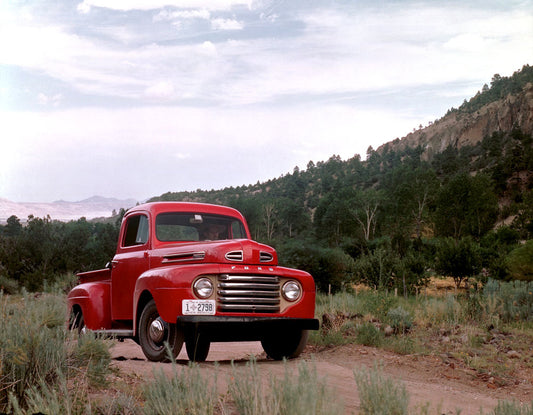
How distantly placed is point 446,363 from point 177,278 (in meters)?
5.21

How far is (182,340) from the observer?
8039 mm

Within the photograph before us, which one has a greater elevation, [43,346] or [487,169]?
[487,169]

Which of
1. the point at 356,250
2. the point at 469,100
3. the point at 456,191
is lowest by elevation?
the point at 356,250

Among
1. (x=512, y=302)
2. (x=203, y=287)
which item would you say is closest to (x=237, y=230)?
(x=203, y=287)

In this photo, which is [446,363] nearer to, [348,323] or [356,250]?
[348,323]

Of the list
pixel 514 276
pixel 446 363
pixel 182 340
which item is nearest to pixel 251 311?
pixel 182 340

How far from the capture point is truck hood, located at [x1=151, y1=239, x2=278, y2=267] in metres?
8.29

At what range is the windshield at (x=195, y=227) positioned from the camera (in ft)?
31.6

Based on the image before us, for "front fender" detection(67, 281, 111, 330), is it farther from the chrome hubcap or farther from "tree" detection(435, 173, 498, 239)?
"tree" detection(435, 173, 498, 239)

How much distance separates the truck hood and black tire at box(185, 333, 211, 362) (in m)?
1.06

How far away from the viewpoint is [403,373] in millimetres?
9336

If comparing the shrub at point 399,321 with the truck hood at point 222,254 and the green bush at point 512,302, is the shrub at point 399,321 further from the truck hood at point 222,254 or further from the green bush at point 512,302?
the truck hood at point 222,254

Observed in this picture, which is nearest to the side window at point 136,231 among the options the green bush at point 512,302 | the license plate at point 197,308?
the license plate at point 197,308

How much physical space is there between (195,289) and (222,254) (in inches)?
25.9
